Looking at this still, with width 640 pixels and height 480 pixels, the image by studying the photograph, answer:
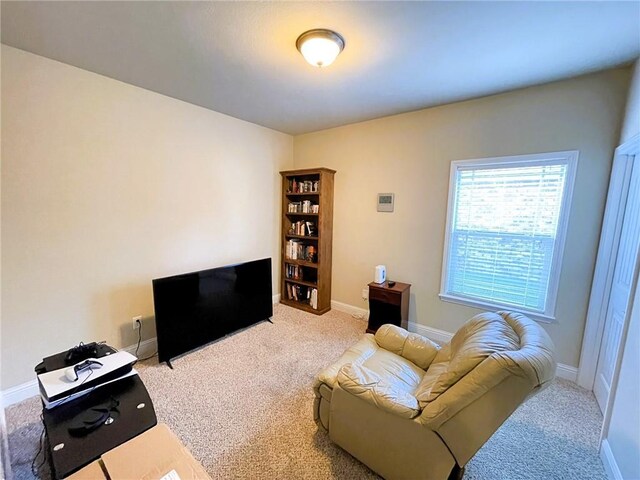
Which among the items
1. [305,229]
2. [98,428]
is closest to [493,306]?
[305,229]

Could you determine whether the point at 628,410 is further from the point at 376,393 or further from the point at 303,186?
the point at 303,186

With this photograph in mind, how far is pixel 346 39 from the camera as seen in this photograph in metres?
1.72

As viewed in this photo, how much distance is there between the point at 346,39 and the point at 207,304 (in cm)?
253

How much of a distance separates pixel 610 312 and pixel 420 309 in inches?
59.7

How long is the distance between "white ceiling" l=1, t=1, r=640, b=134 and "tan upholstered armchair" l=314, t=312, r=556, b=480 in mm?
1713

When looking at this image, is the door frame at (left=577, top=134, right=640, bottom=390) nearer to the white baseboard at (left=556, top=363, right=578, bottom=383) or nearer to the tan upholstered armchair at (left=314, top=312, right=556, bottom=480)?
the white baseboard at (left=556, top=363, right=578, bottom=383)

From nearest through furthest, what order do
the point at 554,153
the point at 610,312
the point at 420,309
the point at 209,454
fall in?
the point at 209,454 < the point at 610,312 < the point at 554,153 < the point at 420,309

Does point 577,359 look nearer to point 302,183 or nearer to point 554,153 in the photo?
point 554,153

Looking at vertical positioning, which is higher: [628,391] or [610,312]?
[610,312]

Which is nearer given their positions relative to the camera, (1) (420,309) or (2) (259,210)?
(1) (420,309)

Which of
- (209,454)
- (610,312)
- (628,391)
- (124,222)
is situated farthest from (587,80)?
(124,222)

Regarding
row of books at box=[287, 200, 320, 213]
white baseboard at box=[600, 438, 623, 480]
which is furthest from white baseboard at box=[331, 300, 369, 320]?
white baseboard at box=[600, 438, 623, 480]

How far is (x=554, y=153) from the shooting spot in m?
2.27

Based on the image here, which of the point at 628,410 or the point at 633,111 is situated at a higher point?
the point at 633,111
